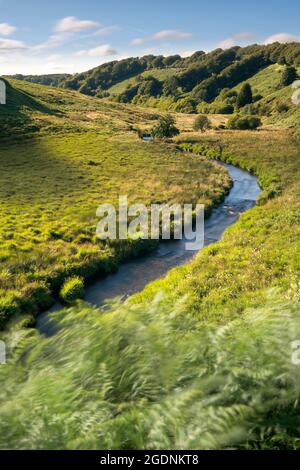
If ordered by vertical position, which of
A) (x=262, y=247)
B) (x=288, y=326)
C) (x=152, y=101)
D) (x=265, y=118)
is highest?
(x=152, y=101)

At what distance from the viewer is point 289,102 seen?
10262cm

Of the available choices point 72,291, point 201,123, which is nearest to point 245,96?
point 201,123

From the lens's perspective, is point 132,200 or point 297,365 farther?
point 132,200

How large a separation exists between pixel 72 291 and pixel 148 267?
16.8ft

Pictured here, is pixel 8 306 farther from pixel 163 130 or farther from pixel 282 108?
pixel 282 108

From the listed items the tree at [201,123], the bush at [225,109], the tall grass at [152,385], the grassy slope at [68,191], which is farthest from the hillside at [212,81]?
the tall grass at [152,385]

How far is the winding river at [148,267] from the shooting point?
19216mm

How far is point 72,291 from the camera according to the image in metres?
19.2

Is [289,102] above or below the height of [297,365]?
above

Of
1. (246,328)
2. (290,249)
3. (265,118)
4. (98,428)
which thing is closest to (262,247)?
(290,249)

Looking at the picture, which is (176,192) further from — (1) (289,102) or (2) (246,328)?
(1) (289,102)

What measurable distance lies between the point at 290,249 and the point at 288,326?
48.1ft

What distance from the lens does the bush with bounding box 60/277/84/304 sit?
18984mm

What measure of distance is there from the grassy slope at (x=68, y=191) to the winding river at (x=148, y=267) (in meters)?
0.78
